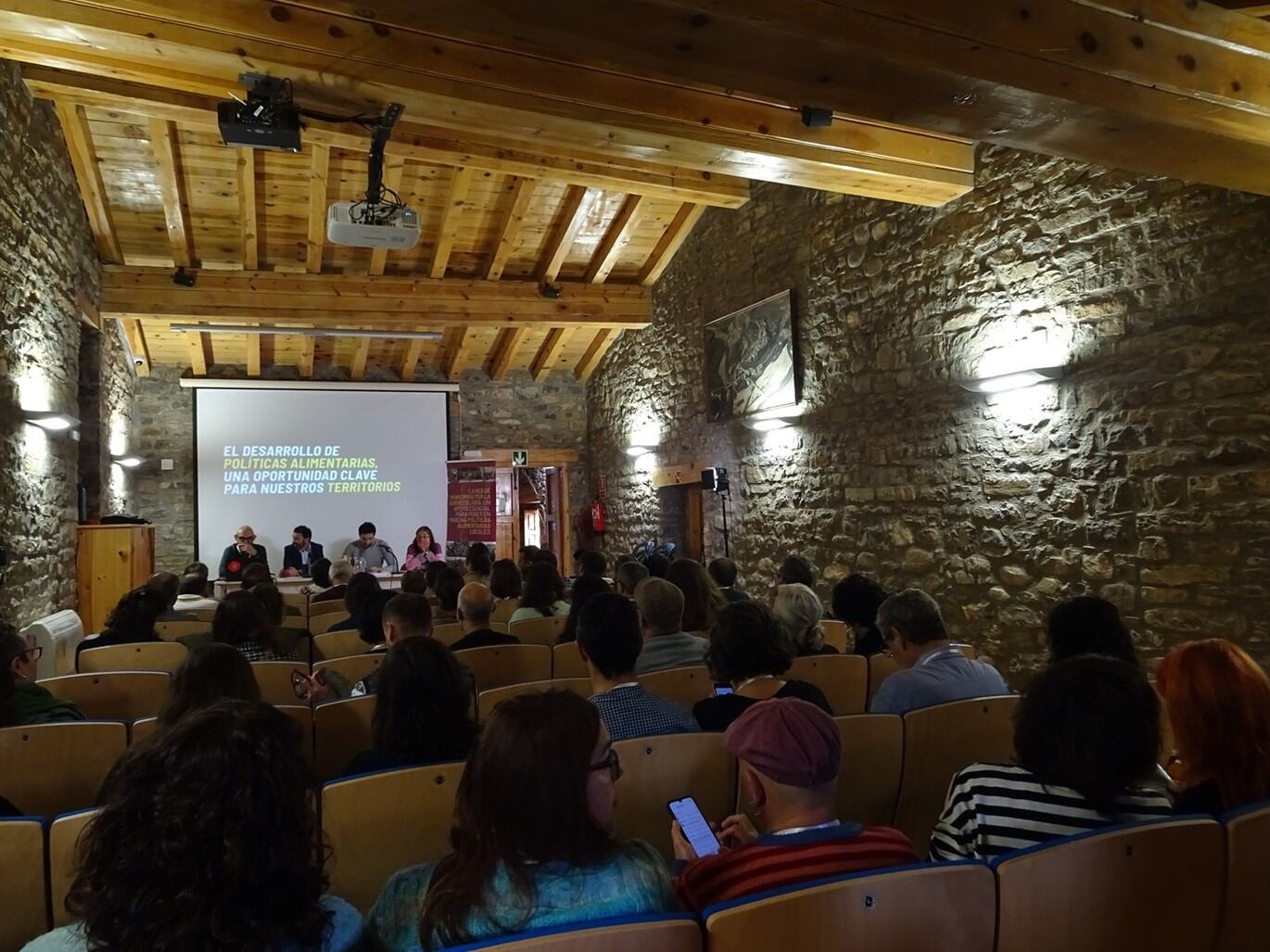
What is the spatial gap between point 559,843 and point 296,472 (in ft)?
35.9

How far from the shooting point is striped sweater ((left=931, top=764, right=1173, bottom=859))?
164cm

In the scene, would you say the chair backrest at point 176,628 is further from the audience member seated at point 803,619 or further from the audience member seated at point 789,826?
the audience member seated at point 789,826

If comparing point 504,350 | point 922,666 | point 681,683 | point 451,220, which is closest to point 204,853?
point 681,683

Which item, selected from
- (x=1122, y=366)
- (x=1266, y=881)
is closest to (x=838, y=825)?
(x=1266, y=881)

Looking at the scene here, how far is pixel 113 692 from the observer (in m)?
Result: 3.31

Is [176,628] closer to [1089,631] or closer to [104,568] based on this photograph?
[104,568]

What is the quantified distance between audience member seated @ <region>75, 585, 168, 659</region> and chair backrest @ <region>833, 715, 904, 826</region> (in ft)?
11.6

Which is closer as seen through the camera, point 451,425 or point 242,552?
point 242,552

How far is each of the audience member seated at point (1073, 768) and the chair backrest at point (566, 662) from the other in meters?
2.27

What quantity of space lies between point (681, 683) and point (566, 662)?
823 millimetres

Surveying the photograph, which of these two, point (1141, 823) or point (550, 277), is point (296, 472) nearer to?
point (550, 277)

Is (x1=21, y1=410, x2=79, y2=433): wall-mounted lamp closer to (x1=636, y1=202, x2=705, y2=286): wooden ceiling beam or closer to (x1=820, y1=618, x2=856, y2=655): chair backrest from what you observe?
(x1=820, y1=618, x2=856, y2=655): chair backrest

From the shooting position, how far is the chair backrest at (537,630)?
4734 millimetres

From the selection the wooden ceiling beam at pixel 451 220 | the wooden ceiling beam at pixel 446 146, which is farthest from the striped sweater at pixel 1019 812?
the wooden ceiling beam at pixel 451 220
